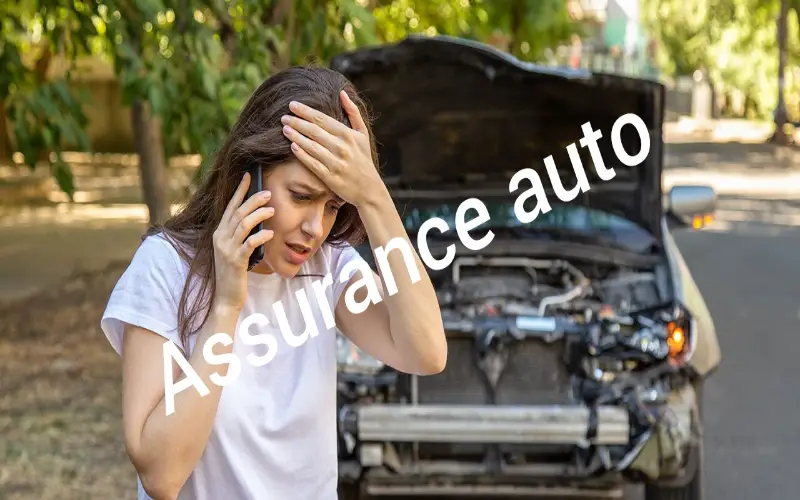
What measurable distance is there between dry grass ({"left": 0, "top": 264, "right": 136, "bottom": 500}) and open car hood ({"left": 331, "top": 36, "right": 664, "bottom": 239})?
88.5 inches

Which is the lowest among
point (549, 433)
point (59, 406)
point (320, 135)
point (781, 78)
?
point (59, 406)

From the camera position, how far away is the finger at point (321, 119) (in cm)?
183

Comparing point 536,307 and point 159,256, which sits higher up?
point 159,256

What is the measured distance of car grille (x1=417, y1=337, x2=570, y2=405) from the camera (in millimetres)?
5262

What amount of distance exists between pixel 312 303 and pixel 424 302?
22 centimetres

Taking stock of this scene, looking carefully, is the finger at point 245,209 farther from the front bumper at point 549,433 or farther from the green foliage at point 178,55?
the green foliage at point 178,55

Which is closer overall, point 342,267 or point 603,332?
point 342,267

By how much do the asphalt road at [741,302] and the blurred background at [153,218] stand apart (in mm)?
25

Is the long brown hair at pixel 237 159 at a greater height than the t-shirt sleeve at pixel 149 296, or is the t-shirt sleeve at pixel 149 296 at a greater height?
the long brown hair at pixel 237 159

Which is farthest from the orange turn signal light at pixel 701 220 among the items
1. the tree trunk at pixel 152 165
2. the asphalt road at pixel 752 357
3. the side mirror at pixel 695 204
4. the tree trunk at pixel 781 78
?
the tree trunk at pixel 781 78

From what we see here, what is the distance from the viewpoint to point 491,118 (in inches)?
259

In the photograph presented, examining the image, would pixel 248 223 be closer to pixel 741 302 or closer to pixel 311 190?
pixel 311 190

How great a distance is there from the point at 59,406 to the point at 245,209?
6341mm

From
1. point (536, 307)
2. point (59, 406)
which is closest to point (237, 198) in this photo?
point (536, 307)
